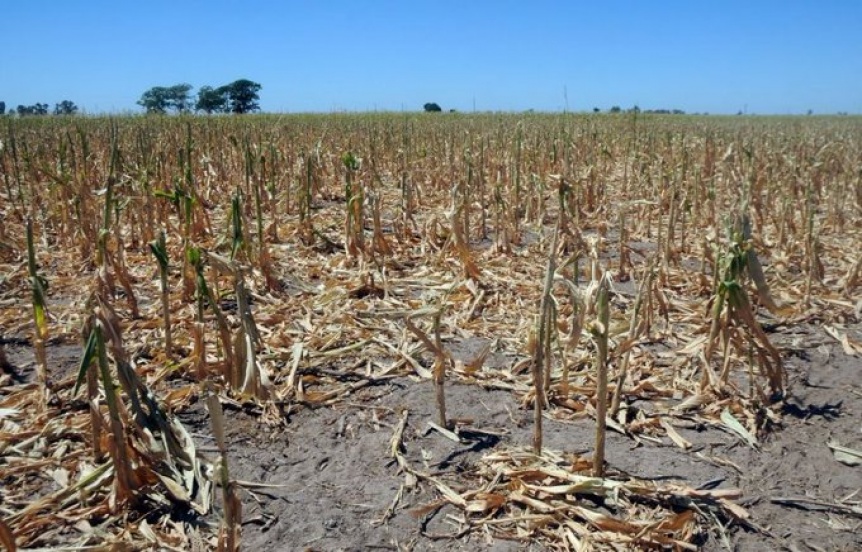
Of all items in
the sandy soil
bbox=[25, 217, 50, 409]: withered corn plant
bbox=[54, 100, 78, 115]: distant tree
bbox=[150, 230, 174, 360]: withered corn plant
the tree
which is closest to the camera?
the sandy soil

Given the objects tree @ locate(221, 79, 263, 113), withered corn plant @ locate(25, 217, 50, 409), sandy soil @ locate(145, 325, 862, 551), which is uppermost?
tree @ locate(221, 79, 263, 113)

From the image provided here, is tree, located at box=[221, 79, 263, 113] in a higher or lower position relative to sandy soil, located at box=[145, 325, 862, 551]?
higher

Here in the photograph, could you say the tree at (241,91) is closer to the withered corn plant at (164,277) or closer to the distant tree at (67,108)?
the distant tree at (67,108)

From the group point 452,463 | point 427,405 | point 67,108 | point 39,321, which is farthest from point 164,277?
point 67,108

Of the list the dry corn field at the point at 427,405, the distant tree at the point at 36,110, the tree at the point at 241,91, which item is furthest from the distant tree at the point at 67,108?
the tree at the point at 241,91

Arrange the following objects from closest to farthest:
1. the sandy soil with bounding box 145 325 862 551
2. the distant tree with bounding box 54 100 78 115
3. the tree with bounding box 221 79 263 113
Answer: the sandy soil with bounding box 145 325 862 551
the distant tree with bounding box 54 100 78 115
the tree with bounding box 221 79 263 113

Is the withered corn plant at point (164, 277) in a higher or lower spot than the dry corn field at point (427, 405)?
higher

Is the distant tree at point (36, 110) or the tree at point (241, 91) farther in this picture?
the tree at point (241, 91)

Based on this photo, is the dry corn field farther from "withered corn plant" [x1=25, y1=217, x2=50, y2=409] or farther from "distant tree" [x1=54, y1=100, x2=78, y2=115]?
"distant tree" [x1=54, y1=100, x2=78, y2=115]

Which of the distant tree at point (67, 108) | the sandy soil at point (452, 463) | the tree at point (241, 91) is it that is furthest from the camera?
the tree at point (241, 91)

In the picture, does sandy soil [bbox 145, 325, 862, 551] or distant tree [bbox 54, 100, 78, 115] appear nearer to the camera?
sandy soil [bbox 145, 325, 862, 551]

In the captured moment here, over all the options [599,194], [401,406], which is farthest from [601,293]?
[599,194]

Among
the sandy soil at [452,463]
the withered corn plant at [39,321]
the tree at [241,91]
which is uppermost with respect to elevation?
the tree at [241,91]

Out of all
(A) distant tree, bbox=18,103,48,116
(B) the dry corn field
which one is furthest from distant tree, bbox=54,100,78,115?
(B) the dry corn field
